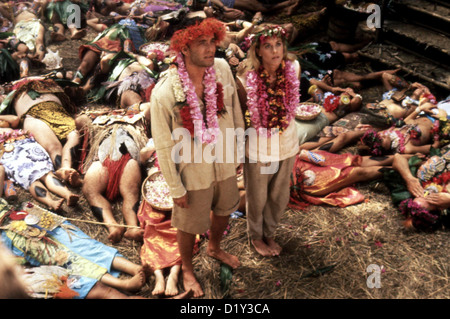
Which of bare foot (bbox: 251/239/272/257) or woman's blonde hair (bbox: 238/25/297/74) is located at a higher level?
woman's blonde hair (bbox: 238/25/297/74)

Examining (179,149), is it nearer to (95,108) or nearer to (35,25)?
(95,108)

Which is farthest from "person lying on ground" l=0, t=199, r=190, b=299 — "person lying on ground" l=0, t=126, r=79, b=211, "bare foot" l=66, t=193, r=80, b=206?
"person lying on ground" l=0, t=126, r=79, b=211

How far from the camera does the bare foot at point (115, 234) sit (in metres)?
3.74

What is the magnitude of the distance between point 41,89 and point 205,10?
10.8 feet

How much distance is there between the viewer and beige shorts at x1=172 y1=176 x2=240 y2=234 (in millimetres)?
2848

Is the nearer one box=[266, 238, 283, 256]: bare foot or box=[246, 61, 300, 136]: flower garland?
box=[246, 61, 300, 136]: flower garland

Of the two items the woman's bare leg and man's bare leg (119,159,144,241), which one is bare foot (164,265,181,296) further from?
the woman's bare leg

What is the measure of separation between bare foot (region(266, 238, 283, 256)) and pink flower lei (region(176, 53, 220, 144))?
4.55 feet

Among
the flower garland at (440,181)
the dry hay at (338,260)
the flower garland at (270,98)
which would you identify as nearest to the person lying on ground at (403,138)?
the flower garland at (440,181)

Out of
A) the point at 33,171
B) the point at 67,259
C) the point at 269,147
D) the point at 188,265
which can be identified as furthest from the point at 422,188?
the point at 33,171

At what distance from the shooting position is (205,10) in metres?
6.95

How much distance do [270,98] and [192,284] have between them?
1.66m

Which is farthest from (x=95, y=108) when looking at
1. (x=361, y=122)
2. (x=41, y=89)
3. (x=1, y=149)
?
(x=361, y=122)

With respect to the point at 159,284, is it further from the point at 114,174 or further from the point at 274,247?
the point at 114,174
